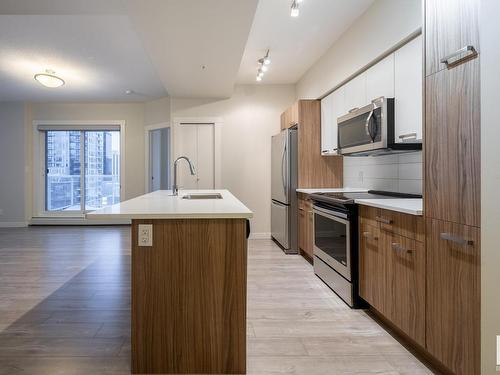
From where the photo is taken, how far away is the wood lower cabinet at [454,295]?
1607 mm

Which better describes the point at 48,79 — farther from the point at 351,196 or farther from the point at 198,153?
the point at 351,196

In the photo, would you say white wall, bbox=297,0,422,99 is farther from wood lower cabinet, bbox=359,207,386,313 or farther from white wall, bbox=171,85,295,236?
wood lower cabinet, bbox=359,207,386,313

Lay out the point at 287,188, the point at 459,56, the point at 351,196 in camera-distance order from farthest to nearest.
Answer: the point at 287,188
the point at 351,196
the point at 459,56

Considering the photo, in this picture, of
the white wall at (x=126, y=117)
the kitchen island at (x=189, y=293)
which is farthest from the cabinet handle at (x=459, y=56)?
the white wall at (x=126, y=117)

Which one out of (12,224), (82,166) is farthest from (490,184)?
(12,224)

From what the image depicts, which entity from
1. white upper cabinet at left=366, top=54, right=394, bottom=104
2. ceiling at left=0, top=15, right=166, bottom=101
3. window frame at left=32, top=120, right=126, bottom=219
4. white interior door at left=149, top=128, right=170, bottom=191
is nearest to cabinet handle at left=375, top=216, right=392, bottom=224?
white upper cabinet at left=366, top=54, right=394, bottom=104

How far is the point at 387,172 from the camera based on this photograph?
3.48 meters

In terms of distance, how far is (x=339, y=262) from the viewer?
3.09m

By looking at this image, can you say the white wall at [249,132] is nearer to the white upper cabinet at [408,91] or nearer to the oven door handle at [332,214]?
the oven door handle at [332,214]

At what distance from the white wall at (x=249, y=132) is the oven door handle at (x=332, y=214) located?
8.38 ft

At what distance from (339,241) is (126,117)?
5772mm

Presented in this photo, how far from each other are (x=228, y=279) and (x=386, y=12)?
2.51m

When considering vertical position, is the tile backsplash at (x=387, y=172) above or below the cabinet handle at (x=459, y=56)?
below

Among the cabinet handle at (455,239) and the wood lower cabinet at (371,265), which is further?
the wood lower cabinet at (371,265)
